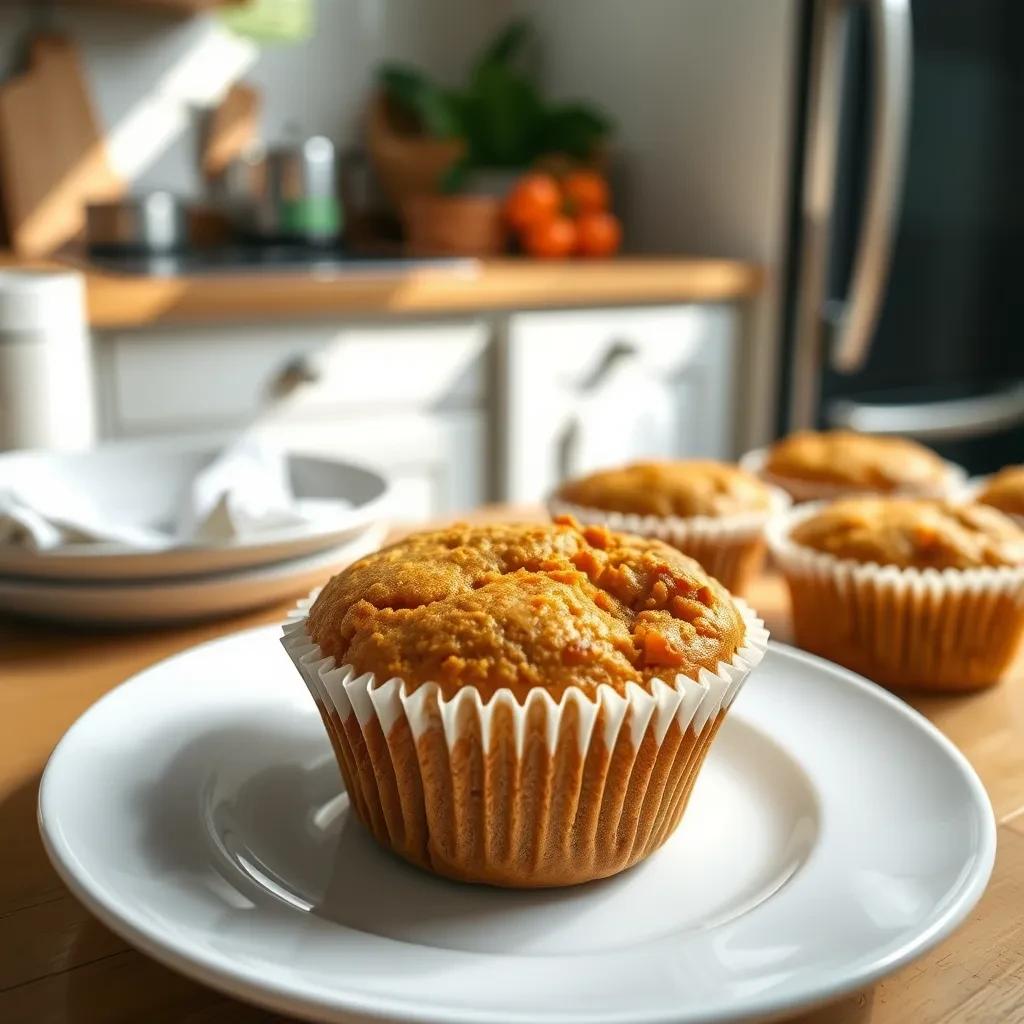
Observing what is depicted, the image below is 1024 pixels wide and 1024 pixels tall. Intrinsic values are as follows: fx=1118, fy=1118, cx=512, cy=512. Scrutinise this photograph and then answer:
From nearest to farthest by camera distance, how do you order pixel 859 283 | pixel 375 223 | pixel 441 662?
pixel 441 662
pixel 859 283
pixel 375 223

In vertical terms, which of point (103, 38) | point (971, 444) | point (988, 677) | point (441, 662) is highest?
point (103, 38)

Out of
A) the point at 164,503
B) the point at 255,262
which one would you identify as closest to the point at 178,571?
the point at 164,503

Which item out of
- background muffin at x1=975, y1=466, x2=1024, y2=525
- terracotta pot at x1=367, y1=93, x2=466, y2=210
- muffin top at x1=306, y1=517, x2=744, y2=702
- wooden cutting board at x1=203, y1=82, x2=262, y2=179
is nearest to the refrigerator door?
terracotta pot at x1=367, y1=93, x2=466, y2=210

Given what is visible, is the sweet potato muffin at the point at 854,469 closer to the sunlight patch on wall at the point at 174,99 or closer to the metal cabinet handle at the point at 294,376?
the metal cabinet handle at the point at 294,376

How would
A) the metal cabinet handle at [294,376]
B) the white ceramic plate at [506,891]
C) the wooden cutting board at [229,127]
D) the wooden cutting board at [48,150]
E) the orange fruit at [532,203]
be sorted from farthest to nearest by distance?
the wooden cutting board at [229,127]
the orange fruit at [532,203]
the wooden cutting board at [48,150]
the metal cabinet handle at [294,376]
the white ceramic plate at [506,891]

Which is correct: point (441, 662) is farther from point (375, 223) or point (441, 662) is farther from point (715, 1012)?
point (375, 223)

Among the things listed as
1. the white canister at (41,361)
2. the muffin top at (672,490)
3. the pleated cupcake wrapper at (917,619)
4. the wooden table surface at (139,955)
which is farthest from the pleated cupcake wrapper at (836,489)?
the white canister at (41,361)

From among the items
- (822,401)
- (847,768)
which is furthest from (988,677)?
(822,401)

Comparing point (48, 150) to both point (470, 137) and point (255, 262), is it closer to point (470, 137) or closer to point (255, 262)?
point (255, 262)
